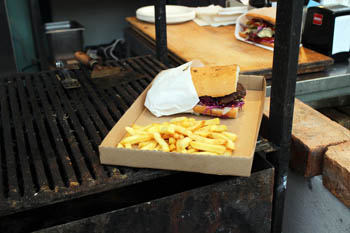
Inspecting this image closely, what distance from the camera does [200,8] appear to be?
2717 millimetres

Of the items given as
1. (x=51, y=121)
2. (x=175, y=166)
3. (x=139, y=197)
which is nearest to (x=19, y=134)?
(x=51, y=121)

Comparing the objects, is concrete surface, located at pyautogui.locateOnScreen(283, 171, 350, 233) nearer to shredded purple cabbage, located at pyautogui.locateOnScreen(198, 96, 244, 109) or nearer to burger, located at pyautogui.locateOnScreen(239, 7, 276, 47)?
shredded purple cabbage, located at pyautogui.locateOnScreen(198, 96, 244, 109)

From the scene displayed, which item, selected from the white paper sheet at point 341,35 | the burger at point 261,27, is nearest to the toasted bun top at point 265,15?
the burger at point 261,27

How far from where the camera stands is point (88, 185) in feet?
2.98

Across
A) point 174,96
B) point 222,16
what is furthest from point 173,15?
point 174,96

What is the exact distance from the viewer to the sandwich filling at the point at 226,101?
1.19 meters

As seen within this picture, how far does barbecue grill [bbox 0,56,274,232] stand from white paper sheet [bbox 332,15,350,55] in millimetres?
843

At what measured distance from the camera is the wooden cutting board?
1.71 m

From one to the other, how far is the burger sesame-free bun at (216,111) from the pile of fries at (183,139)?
14 centimetres

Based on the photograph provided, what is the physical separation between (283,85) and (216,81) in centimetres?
23

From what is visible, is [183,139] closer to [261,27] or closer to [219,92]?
[219,92]

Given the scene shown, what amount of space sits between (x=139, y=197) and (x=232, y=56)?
0.96m

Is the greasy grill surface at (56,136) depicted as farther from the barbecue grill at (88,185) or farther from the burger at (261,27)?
the burger at (261,27)

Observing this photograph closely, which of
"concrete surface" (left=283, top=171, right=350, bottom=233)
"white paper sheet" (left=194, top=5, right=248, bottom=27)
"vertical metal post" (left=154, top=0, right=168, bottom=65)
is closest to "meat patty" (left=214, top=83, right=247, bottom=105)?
"concrete surface" (left=283, top=171, right=350, bottom=233)
